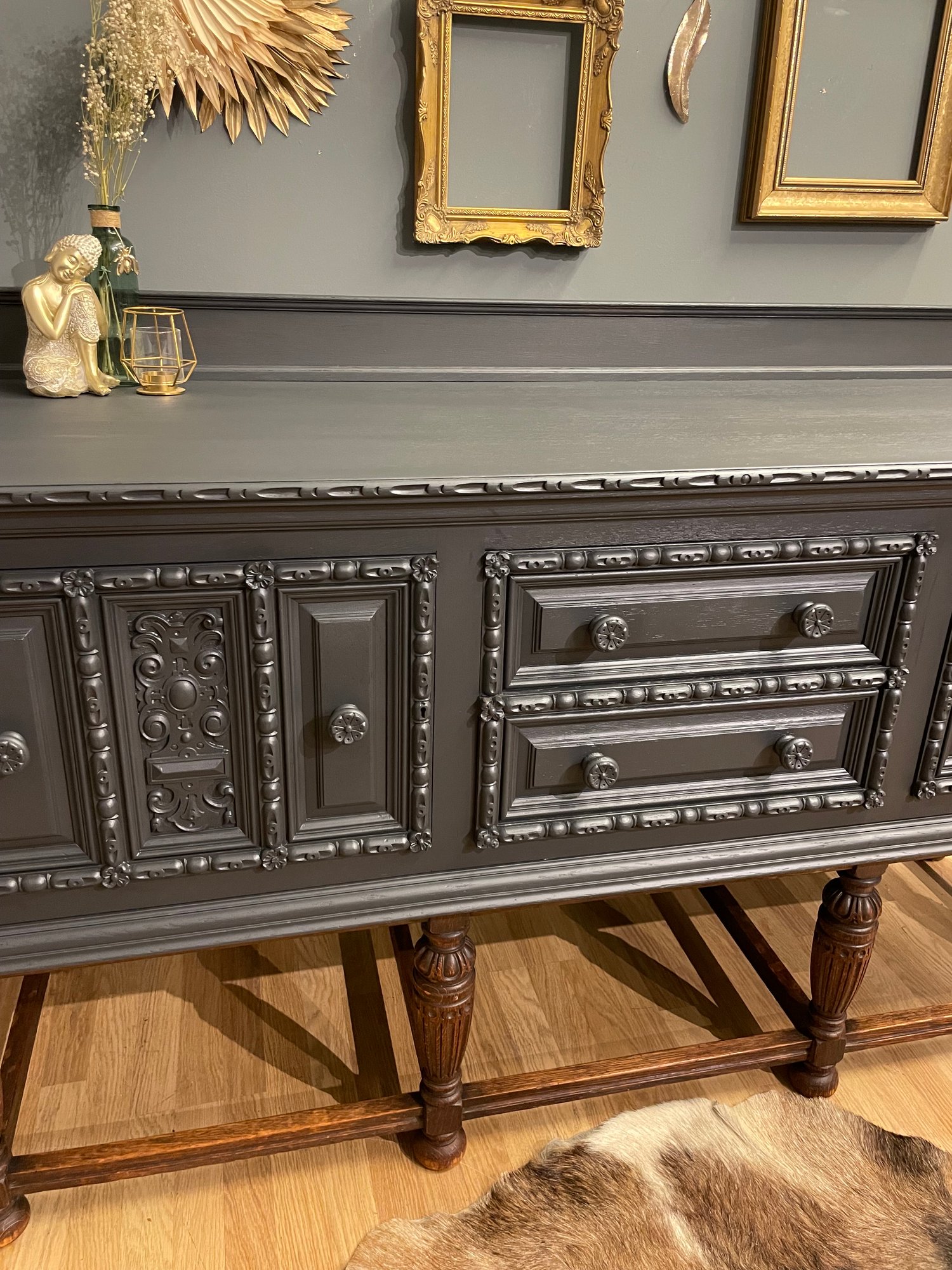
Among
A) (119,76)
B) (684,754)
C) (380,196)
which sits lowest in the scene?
(684,754)

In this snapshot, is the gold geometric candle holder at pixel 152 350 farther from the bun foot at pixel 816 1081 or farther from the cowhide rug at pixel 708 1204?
the bun foot at pixel 816 1081

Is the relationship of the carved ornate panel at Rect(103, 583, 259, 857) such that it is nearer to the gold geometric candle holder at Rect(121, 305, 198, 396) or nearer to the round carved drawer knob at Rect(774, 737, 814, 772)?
the gold geometric candle holder at Rect(121, 305, 198, 396)

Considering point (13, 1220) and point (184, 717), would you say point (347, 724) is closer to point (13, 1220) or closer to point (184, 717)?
point (184, 717)

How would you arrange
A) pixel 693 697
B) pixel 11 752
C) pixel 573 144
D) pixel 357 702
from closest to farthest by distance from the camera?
1. pixel 11 752
2. pixel 357 702
3. pixel 693 697
4. pixel 573 144

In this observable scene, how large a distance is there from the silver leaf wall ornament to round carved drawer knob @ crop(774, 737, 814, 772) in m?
1.06

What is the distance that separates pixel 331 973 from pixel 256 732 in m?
0.93

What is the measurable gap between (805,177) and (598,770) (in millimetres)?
1133

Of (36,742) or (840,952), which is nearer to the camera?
(36,742)

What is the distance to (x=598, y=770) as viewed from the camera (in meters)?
1.23

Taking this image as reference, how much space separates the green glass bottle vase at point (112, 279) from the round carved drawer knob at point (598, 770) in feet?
2.88

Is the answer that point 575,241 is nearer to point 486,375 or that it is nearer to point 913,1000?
point 486,375

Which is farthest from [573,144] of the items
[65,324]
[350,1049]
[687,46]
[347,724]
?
[350,1049]

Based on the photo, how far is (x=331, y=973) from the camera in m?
1.87

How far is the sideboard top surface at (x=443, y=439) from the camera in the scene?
1.01 metres
